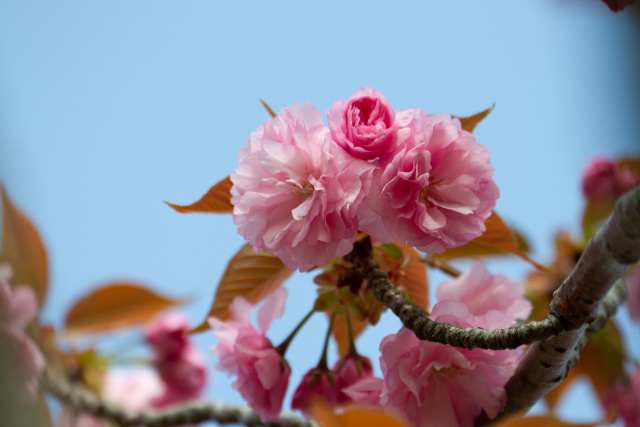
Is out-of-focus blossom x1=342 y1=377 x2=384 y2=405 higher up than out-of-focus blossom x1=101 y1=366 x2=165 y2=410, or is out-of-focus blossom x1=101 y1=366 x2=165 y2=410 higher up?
out-of-focus blossom x1=342 y1=377 x2=384 y2=405

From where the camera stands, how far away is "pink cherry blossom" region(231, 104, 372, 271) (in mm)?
384

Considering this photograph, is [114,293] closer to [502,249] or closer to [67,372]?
[67,372]

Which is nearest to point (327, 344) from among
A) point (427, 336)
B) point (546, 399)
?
point (427, 336)

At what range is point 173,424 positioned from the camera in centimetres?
71

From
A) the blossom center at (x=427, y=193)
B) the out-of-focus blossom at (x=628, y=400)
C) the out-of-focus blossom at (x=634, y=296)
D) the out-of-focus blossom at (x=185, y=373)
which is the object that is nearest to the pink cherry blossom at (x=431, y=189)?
the blossom center at (x=427, y=193)

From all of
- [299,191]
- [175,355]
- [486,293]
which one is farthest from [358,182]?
[175,355]

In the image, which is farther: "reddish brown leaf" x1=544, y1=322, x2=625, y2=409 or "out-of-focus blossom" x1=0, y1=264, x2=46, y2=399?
"reddish brown leaf" x1=544, y1=322, x2=625, y2=409

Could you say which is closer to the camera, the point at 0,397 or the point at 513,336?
the point at 0,397

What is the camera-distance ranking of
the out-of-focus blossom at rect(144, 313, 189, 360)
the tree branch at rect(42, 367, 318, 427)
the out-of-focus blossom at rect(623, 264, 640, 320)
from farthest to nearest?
the out-of-focus blossom at rect(144, 313, 189, 360)
the out-of-focus blossom at rect(623, 264, 640, 320)
the tree branch at rect(42, 367, 318, 427)

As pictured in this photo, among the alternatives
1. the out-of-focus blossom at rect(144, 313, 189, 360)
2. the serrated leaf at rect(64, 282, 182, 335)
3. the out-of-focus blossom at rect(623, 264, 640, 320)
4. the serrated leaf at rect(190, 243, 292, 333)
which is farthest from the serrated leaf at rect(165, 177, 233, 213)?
the out-of-focus blossom at rect(623, 264, 640, 320)

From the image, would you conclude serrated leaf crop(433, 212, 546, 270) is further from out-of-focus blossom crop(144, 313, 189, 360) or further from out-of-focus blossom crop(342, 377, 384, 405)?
out-of-focus blossom crop(144, 313, 189, 360)

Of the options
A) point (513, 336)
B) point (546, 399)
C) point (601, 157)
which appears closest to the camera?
point (513, 336)

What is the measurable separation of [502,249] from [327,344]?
187 millimetres

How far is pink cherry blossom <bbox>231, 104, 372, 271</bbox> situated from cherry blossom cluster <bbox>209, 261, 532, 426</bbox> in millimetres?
86
